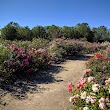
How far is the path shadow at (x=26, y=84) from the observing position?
6.58m

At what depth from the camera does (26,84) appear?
7.57 metres

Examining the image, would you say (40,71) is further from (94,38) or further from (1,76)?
(94,38)

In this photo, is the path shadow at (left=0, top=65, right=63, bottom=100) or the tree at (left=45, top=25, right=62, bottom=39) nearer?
the path shadow at (left=0, top=65, right=63, bottom=100)

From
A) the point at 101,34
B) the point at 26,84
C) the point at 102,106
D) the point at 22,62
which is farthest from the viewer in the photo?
the point at 101,34

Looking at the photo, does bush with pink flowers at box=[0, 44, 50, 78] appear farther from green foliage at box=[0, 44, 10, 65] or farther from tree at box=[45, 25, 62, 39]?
tree at box=[45, 25, 62, 39]

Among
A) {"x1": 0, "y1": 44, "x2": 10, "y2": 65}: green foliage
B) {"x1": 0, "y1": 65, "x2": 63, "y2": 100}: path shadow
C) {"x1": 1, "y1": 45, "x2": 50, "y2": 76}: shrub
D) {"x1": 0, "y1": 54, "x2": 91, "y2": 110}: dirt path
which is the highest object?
{"x1": 0, "y1": 44, "x2": 10, "y2": 65}: green foliage

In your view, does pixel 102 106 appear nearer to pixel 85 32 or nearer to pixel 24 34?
pixel 24 34

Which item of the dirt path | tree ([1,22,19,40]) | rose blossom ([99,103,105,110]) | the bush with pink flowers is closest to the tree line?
tree ([1,22,19,40])

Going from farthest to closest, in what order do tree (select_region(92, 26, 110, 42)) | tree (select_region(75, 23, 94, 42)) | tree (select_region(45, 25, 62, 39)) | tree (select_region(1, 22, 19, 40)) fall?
tree (select_region(92, 26, 110, 42)) → tree (select_region(75, 23, 94, 42)) → tree (select_region(1, 22, 19, 40)) → tree (select_region(45, 25, 62, 39))

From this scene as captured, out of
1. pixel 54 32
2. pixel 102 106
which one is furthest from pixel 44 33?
pixel 102 106

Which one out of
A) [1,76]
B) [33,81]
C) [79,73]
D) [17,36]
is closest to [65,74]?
[79,73]

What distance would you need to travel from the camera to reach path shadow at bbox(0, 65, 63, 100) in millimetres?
6584

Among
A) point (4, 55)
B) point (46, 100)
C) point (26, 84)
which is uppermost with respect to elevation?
point (4, 55)

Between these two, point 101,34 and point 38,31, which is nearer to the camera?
point 38,31
